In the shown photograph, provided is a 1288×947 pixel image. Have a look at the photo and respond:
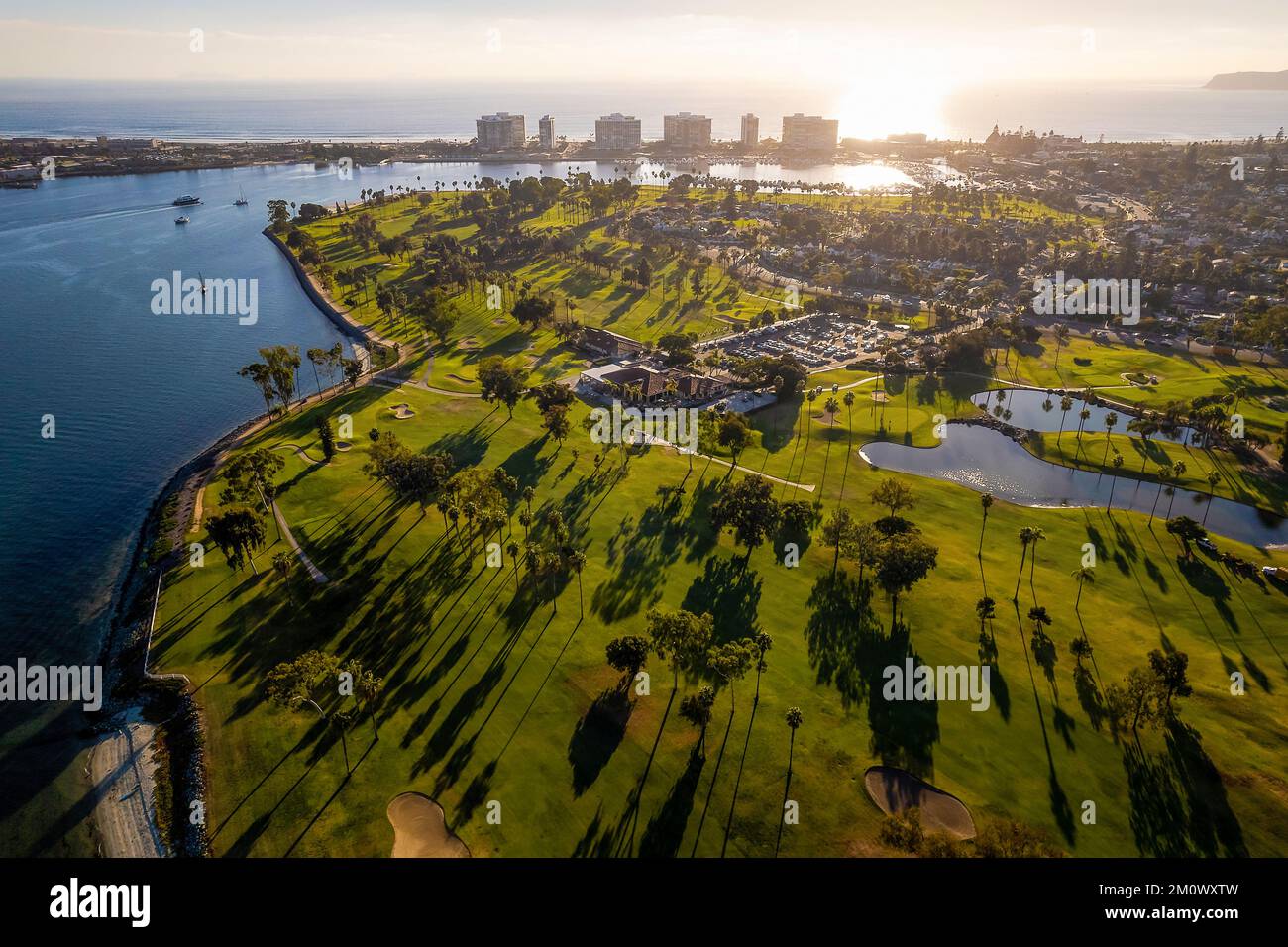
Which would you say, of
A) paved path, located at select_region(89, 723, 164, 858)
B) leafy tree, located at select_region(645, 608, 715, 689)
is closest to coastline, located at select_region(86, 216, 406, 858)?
paved path, located at select_region(89, 723, 164, 858)

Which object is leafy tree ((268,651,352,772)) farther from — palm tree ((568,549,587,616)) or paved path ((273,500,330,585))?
palm tree ((568,549,587,616))

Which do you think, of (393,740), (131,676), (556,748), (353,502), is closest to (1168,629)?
(556,748)

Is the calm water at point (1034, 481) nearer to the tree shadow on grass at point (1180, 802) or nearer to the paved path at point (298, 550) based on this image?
the tree shadow on grass at point (1180, 802)

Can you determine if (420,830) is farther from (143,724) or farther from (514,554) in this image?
(514,554)

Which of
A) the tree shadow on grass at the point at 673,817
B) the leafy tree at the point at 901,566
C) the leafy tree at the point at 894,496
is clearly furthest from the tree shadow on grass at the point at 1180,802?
the leafy tree at the point at 894,496
